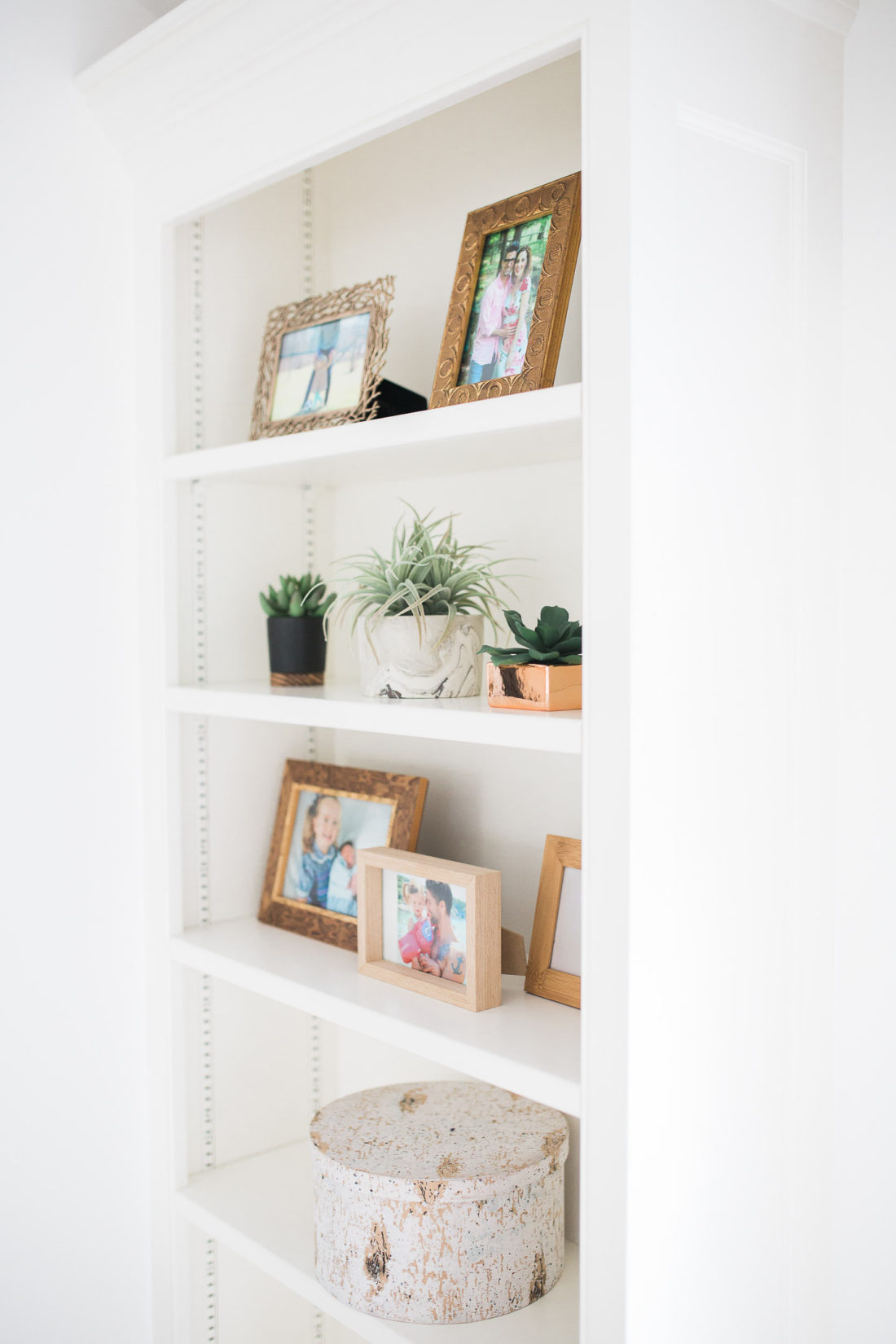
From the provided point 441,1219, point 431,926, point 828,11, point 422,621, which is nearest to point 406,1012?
point 431,926

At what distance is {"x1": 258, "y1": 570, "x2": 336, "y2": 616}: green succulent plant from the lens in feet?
4.99

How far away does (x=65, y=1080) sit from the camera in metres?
1.42

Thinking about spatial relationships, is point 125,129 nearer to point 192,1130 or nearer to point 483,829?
point 483,829

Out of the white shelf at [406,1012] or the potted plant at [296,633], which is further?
the potted plant at [296,633]

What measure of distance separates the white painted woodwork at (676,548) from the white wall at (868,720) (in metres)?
0.03

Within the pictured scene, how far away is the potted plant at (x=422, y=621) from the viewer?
1.24 metres

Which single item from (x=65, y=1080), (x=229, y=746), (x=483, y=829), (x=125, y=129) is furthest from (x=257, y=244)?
(x=65, y=1080)

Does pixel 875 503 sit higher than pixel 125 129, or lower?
lower

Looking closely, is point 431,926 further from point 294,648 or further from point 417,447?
point 417,447

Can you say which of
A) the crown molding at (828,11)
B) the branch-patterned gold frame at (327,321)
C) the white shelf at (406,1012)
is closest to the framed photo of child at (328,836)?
the white shelf at (406,1012)

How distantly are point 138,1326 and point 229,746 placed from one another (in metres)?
0.85

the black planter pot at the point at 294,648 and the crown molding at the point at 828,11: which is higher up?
the crown molding at the point at 828,11

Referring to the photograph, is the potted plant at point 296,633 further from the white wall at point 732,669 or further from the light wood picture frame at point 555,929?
the white wall at point 732,669

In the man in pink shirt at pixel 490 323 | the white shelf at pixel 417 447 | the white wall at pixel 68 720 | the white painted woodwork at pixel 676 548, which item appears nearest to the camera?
the white painted woodwork at pixel 676 548
